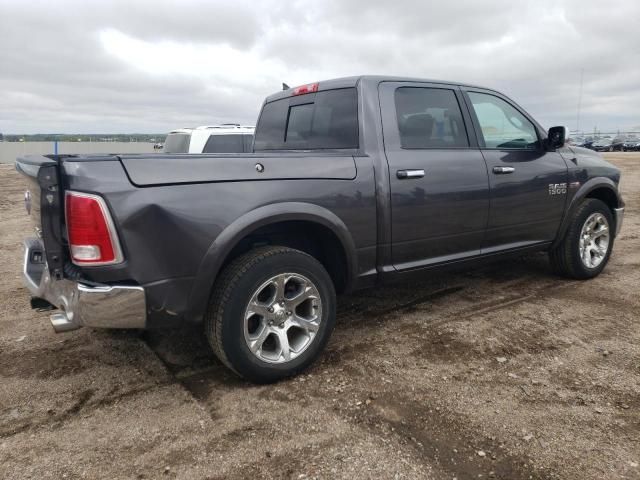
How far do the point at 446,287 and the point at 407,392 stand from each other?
83.7 inches

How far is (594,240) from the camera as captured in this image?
5012mm

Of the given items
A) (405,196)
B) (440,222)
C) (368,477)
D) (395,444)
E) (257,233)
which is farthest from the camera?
(440,222)

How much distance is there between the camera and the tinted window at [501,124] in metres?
4.13

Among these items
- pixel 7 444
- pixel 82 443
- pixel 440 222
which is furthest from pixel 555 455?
pixel 7 444

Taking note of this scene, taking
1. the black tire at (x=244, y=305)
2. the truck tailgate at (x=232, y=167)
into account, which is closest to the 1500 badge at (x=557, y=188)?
the truck tailgate at (x=232, y=167)

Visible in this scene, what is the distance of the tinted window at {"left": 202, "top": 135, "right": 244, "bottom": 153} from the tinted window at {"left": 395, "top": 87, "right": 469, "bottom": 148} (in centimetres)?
562

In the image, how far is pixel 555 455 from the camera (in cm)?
227

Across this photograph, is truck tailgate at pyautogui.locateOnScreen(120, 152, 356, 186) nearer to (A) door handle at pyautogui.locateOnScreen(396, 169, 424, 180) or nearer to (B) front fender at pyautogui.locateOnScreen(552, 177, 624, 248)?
(A) door handle at pyautogui.locateOnScreen(396, 169, 424, 180)

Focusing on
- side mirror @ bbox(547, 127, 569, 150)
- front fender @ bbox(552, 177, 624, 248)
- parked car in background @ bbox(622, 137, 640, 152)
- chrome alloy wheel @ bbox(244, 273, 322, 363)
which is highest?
parked car in background @ bbox(622, 137, 640, 152)

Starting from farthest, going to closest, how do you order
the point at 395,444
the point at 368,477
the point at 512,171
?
the point at 512,171
the point at 395,444
the point at 368,477

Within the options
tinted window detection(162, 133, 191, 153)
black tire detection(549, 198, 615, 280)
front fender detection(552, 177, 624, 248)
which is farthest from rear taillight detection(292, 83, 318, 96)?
tinted window detection(162, 133, 191, 153)

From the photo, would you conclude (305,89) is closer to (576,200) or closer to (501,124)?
(501,124)

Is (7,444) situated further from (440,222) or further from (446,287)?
(446,287)

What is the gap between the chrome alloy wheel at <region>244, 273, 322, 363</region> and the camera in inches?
113
